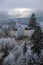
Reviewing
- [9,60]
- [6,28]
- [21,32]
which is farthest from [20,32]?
[9,60]

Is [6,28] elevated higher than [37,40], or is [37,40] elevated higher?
[6,28]

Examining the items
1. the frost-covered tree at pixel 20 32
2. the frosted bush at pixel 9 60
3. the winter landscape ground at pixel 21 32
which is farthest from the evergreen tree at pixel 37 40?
the frosted bush at pixel 9 60

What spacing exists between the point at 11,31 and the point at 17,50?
221mm

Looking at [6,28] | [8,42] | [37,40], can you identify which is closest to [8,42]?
[8,42]

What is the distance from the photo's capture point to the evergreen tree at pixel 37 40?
4.28 ft

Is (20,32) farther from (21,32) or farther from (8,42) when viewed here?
(8,42)

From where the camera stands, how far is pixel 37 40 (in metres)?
1.32

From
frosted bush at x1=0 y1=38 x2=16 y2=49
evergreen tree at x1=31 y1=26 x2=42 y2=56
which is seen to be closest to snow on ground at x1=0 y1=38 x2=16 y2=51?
frosted bush at x1=0 y1=38 x2=16 y2=49

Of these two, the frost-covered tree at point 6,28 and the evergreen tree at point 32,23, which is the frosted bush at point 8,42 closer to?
the frost-covered tree at point 6,28

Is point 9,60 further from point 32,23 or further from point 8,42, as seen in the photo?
point 32,23

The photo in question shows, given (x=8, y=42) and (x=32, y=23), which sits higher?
(x=32, y=23)

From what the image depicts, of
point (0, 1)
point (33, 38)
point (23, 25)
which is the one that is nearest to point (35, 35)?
point (33, 38)

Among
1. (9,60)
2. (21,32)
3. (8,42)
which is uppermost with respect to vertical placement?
(21,32)

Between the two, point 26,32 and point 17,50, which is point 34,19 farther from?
point 17,50
